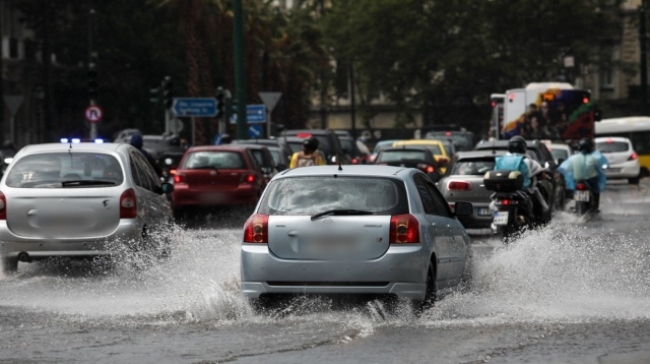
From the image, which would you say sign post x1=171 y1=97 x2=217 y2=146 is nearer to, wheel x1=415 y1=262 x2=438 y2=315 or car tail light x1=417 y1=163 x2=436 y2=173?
car tail light x1=417 y1=163 x2=436 y2=173

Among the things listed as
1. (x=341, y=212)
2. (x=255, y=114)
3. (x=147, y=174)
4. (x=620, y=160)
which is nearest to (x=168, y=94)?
(x=255, y=114)

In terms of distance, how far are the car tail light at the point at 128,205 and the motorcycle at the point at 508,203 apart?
535 cm

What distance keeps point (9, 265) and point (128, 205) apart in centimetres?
139

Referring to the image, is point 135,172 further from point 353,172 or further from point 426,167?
point 426,167

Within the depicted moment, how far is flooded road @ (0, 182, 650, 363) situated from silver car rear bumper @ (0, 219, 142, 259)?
268mm

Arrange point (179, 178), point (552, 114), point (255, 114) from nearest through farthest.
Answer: point (179, 178), point (552, 114), point (255, 114)

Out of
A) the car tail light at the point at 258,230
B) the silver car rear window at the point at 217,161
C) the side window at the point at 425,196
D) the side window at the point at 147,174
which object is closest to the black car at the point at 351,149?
the silver car rear window at the point at 217,161

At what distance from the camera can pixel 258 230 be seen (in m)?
12.4

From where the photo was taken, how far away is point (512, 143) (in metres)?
22.0

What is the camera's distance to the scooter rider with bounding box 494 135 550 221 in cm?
2127

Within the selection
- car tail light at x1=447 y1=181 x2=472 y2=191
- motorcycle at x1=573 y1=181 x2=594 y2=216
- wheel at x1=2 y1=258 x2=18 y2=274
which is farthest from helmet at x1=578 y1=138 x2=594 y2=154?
wheel at x1=2 y1=258 x2=18 y2=274

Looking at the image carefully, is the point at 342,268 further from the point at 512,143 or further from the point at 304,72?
the point at 304,72

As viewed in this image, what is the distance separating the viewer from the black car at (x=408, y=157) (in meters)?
34.6

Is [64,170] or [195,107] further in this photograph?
[195,107]
